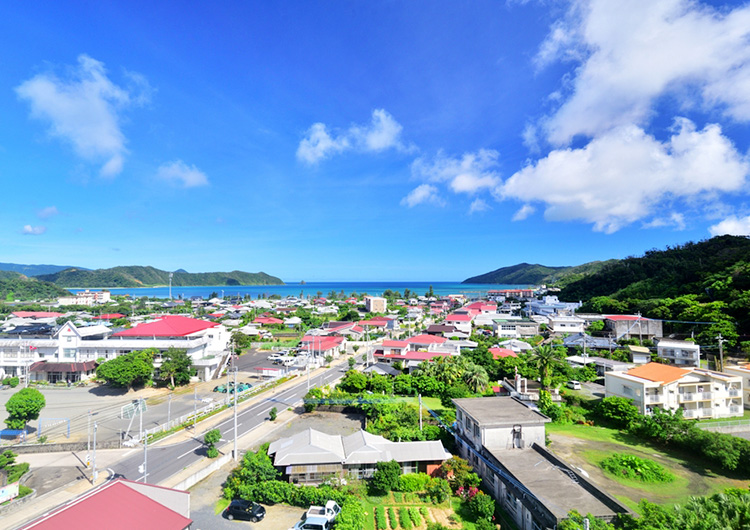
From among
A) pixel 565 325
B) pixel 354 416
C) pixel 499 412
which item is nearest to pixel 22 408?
pixel 354 416

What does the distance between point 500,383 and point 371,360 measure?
17825mm

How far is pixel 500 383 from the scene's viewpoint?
1516 inches

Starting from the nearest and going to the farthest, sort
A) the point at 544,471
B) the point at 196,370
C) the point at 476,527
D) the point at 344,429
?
the point at 476,527
the point at 544,471
the point at 344,429
the point at 196,370

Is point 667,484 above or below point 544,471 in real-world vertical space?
below

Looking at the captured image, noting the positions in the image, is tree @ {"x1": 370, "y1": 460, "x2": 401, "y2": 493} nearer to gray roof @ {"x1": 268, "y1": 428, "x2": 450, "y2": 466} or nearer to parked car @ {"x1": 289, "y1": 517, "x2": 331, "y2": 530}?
gray roof @ {"x1": 268, "y1": 428, "x2": 450, "y2": 466}

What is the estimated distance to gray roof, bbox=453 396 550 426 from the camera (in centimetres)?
2105

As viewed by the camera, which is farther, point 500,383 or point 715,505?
point 500,383

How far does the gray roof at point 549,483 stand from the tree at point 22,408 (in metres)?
30.8

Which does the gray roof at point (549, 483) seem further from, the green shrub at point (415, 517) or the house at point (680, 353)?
the house at point (680, 353)

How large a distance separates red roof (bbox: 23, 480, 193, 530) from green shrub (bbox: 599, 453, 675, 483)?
2340cm

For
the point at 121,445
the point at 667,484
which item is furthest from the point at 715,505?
the point at 121,445

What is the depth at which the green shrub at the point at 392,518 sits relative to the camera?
16367mm

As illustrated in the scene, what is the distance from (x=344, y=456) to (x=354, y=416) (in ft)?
35.8

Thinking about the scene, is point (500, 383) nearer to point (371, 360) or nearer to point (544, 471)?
point (371, 360)
